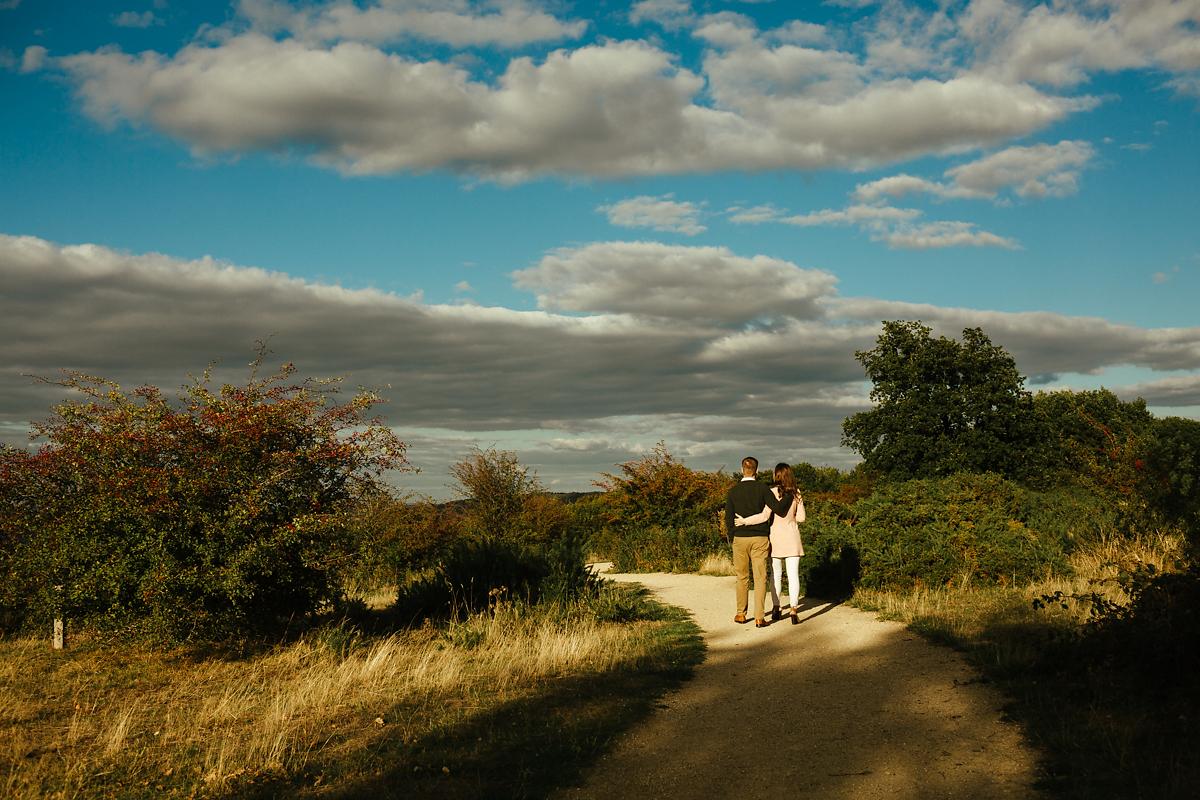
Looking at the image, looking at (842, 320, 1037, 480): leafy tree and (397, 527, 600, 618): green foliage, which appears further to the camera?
(842, 320, 1037, 480): leafy tree

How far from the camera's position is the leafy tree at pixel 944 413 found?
3706cm

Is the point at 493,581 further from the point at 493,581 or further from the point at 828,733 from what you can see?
the point at 828,733

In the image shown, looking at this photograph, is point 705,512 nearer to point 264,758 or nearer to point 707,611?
point 707,611

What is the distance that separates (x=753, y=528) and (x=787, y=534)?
1.94 ft

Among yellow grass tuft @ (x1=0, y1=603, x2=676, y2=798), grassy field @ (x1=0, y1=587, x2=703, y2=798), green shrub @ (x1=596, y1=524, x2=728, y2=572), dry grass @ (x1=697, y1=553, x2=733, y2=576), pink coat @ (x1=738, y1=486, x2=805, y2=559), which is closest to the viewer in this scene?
grassy field @ (x1=0, y1=587, x2=703, y2=798)

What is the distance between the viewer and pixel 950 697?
7336 millimetres

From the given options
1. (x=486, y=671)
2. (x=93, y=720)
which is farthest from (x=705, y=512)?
(x=93, y=720)

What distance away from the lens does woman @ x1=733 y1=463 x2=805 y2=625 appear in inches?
465

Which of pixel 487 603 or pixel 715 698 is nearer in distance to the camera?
pixel 715 698

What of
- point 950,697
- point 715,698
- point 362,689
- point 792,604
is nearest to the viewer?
point 950,697

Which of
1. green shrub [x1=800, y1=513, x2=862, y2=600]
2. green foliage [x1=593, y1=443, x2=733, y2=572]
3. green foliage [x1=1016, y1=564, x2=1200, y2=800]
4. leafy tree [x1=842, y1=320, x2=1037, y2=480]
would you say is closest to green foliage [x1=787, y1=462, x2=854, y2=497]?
leafy tree [x1=842, y1=320, x2=1037, y2=480]

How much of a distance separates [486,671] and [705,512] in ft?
51.6

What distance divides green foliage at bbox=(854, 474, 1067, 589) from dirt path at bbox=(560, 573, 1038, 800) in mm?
2684

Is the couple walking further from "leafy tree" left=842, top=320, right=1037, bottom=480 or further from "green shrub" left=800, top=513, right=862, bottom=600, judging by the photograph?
"leafy tree" left=842, top=320, right=1037, bottom=480
